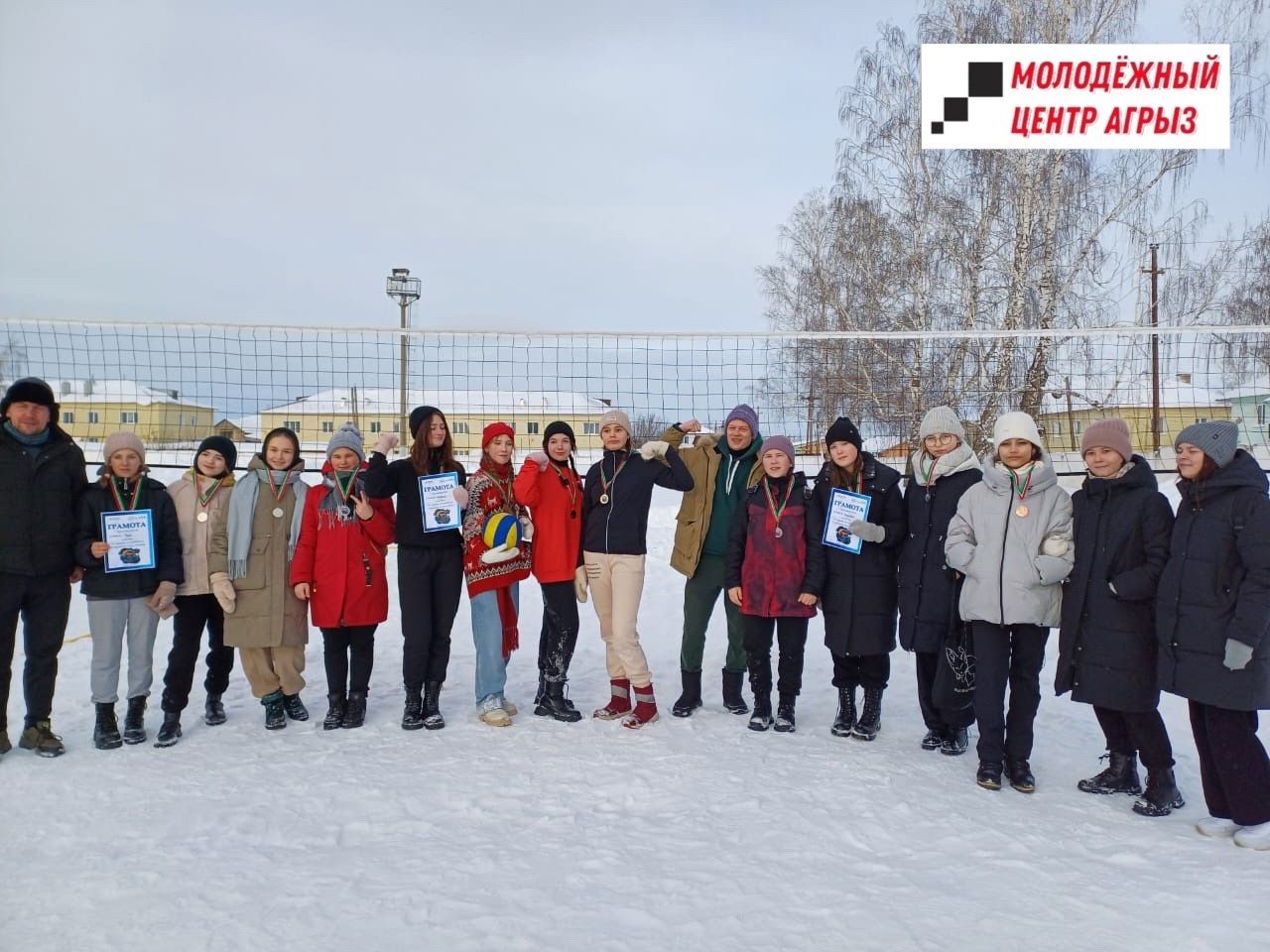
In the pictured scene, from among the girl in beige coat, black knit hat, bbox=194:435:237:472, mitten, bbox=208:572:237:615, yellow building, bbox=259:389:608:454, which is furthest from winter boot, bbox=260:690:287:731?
yellow building, bbox=259:389:608:454

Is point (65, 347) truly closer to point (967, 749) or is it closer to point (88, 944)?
point (88, 944)

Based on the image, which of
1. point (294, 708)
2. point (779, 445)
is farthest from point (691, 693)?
point (294, 708)

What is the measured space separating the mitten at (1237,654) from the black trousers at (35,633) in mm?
5438

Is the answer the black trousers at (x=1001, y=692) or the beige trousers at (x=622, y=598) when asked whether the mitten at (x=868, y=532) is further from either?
the beige trousers at (x=622, y=598)

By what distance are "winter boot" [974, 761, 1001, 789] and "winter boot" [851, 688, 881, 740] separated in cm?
72

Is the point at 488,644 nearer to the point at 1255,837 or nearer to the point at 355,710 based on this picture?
the point at 355,710

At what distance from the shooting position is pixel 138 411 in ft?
24.4

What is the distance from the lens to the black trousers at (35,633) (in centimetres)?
430

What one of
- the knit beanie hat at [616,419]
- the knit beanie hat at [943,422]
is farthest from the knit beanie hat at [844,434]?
the knit beanie hat at [616,419]

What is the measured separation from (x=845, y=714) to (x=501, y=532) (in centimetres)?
225

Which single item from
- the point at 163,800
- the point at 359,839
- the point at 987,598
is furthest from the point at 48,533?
the point at 987,598

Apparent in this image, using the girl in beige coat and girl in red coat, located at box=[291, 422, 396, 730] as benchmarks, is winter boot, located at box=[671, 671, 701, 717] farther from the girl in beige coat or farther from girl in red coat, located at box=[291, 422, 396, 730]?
the girl in beige coat

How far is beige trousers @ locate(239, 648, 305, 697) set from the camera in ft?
15.6

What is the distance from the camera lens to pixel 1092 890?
2.96 meters
